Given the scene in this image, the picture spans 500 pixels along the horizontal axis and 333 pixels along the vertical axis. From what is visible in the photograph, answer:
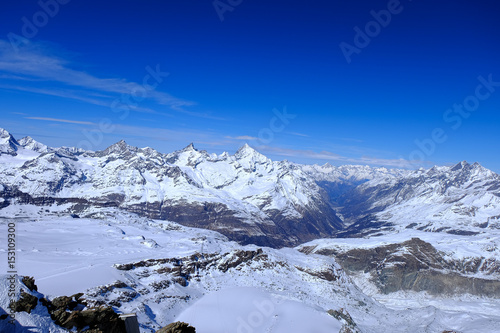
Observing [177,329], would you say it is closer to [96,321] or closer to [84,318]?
[96,321]

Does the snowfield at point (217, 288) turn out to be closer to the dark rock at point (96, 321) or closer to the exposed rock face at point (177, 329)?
the dark rock at point (96, 321)

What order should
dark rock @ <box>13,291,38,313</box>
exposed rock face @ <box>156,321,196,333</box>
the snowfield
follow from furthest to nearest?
1. the snowfield
2. dark rock @ <box>13,291,38,313</box>
3. exposed rock face @ <box>156,321,196,333</box>

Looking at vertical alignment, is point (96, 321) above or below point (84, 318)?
above

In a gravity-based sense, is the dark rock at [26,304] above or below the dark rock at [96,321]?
above

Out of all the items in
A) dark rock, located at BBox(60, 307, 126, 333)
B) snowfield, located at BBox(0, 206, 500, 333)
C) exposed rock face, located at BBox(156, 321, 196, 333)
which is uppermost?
exposed rock face, located at BBox(156, 321, 196, 333)

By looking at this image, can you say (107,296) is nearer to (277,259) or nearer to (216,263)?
(216,263)

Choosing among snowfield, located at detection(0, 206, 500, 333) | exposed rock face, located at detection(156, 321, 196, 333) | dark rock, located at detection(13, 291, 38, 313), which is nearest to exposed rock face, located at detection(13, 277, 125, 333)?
dark rock, located at detection(13, 291, 38, 313)

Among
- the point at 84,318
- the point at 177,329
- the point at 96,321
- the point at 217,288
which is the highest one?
the point at 177,329

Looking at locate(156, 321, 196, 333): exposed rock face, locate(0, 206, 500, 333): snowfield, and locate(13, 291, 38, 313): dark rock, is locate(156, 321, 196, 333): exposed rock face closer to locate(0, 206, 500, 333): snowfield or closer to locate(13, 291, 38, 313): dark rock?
locate(13, 291, 38, 313): dark rock

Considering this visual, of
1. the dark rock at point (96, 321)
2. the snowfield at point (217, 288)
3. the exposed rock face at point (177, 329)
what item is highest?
the exposed rock face at point (177, 329)

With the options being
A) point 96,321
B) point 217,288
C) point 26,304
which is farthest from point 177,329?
point 217,288

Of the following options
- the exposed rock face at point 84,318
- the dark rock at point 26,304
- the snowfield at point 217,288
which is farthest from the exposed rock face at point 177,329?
the snowfield at point 217,288

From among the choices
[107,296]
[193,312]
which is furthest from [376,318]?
[107,296]
